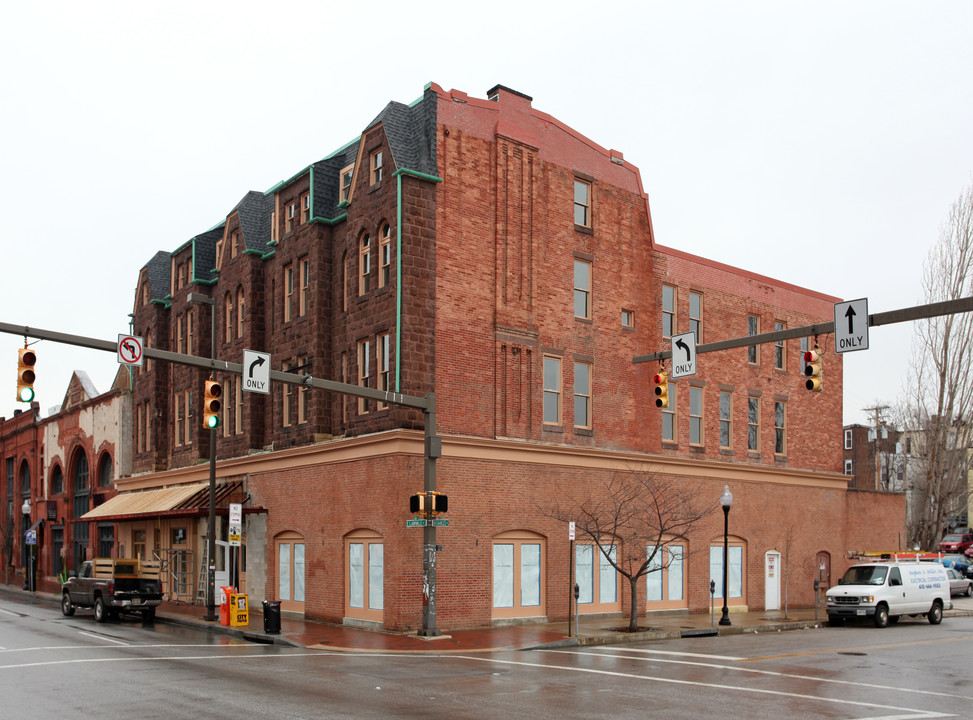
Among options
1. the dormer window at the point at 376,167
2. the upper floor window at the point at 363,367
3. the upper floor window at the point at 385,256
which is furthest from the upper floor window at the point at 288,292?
the upper floor window at the point at 385,256

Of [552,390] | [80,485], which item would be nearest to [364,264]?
[552,390]

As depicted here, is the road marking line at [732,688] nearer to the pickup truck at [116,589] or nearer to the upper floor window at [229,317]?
the pickup truck at [116,589]

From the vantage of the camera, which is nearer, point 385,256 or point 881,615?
point 385,256

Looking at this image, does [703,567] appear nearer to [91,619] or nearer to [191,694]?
[91,619]

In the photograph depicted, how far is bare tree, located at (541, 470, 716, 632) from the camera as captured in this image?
102 feet

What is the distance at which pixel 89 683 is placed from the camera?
1652cm

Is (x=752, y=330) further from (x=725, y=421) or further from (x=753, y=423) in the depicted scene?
(x=725, y=421)

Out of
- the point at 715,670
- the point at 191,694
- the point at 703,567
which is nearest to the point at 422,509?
the point at 715,670

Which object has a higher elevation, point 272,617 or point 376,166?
point 376,166

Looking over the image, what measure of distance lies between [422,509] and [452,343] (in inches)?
236

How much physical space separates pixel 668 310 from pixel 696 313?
160cm

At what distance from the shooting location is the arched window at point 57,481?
189ft

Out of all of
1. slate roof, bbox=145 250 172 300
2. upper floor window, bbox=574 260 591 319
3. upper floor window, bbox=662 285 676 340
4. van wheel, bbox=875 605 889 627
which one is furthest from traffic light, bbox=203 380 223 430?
slate roof, bbox=145 250 172 300

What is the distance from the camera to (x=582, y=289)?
33250 mm
